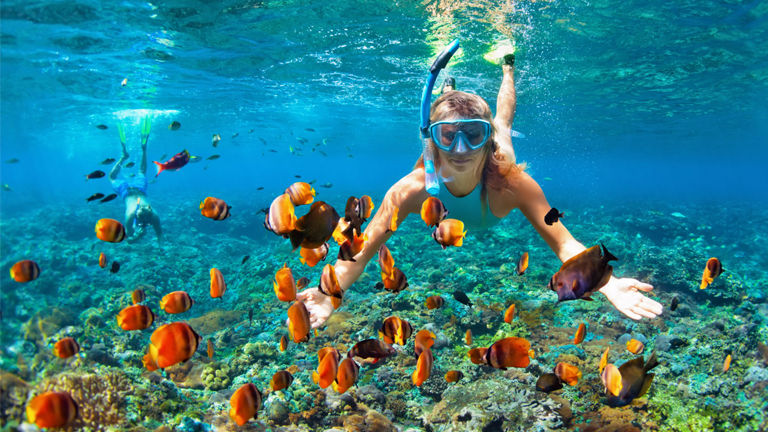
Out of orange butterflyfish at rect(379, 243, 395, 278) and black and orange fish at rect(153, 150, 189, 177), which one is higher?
orange butterflyfish at rect(379, 243, 395, 278)

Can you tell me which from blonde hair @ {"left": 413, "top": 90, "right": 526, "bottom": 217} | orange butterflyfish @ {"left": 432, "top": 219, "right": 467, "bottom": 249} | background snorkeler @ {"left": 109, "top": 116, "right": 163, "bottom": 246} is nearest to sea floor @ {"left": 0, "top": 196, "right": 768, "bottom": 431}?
background snorkeler @ {"left": 109, "top": 116, "right": 163, "bottom": 246}

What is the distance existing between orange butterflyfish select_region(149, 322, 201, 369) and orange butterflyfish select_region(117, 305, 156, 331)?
0.95m

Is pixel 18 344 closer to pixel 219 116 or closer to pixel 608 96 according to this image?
pixel 219 116

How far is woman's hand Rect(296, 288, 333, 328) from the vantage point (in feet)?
10.4

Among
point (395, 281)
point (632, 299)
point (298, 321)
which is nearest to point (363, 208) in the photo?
point (395, 281)

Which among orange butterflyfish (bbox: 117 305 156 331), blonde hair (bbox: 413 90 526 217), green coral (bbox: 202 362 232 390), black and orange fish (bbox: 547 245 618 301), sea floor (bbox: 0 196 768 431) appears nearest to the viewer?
black and orange fish (bbox: 547 245 618 301)

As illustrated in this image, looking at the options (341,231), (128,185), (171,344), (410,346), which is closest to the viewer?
(171,344)

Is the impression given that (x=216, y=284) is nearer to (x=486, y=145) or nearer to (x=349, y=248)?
(x=349, y=248)

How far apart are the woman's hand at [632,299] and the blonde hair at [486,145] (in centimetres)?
156

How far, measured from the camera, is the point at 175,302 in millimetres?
3428

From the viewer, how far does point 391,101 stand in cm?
2581

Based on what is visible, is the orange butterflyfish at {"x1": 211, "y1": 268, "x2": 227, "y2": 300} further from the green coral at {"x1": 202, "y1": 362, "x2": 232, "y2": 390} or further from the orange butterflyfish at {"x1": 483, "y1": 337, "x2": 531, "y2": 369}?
the green coral at {"x1": 202, "y1": 362, "x2": 232, "y2": 390}

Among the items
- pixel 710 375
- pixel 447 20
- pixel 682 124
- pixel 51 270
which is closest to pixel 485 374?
pixel 710 375

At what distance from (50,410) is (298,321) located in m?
1.83
